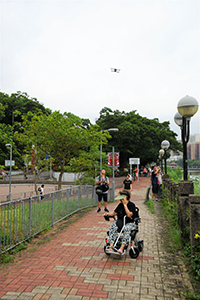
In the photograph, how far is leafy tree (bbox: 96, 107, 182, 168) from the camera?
42888 millimetres

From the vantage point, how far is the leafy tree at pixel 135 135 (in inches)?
1688

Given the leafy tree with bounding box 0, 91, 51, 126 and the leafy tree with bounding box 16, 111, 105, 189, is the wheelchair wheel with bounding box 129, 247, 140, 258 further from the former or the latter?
the leafy tree with bounding box 0, 91, 51, 126

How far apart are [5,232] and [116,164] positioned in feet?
35.1

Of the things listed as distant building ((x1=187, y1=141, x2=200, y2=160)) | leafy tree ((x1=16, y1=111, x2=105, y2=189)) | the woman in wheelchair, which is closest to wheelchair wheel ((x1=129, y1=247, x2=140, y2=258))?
the woman in wheelchair

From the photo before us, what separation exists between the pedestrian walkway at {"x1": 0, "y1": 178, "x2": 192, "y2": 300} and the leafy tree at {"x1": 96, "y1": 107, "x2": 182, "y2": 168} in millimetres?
36513

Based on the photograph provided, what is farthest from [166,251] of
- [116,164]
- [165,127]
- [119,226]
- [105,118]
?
[165,127]

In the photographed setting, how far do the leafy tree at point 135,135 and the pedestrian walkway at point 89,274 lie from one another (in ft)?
120

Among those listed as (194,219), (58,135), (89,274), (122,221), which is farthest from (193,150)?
(89,274)

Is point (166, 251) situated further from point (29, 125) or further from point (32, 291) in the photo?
point (29, 125)

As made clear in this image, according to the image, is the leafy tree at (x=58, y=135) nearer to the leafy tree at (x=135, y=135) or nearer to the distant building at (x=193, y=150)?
the leafy tree at (x=135, y=135)

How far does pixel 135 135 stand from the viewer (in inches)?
1699

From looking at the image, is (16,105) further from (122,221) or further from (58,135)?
→ (122,221)

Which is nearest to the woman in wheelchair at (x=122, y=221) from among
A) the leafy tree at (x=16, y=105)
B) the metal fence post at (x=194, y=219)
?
the metal fence post at (x=194, y=219)

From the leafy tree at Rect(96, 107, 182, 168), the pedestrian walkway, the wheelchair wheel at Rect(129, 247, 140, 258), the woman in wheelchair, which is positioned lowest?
the pedestrian walkway
